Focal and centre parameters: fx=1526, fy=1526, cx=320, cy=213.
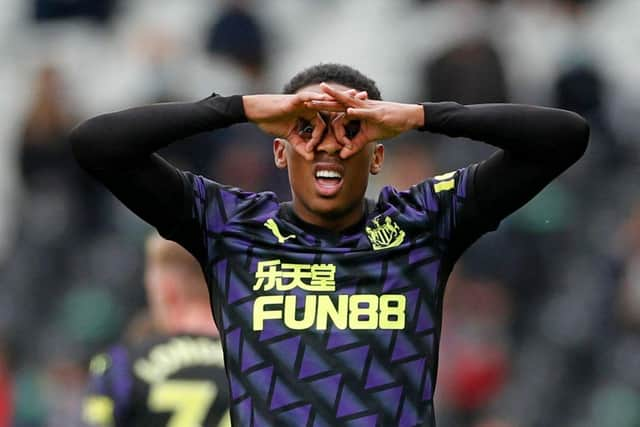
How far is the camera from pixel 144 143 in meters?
4.40

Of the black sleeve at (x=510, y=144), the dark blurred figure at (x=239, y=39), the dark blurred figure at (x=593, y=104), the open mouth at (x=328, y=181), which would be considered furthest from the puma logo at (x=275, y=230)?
the dark blurred figure at (x=239, y=39)

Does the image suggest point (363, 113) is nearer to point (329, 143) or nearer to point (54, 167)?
point (329, 143)

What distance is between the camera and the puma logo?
4500mm

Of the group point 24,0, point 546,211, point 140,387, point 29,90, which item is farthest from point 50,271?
point 140,387

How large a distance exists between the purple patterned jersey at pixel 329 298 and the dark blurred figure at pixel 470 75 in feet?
17.4

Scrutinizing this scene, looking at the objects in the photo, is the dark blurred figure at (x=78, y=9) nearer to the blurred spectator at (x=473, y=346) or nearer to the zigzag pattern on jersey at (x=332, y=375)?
the blurred spectator at (x=473, y=346)

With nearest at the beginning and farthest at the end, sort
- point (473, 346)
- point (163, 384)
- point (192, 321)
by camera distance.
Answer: point (163, 384) < point (192, 321) < point (473, 346)

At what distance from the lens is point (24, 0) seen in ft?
38.7

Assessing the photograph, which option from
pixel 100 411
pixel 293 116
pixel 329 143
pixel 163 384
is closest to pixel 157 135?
pixel 293 116

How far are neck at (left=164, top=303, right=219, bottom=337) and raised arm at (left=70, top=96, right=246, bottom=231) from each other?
1.25 metres

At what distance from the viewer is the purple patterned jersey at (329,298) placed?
4285 millimetres

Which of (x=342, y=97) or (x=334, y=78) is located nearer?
(x=342, y=97)

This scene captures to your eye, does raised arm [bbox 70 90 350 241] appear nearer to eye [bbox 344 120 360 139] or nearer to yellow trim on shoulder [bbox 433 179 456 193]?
eye [bbox 344 120 360 139]

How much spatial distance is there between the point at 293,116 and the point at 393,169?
17.8ft
